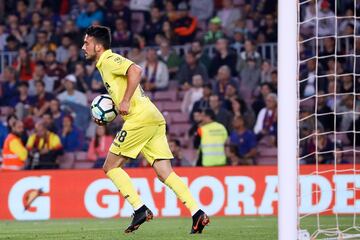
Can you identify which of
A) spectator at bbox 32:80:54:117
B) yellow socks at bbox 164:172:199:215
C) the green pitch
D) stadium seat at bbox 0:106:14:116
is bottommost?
the green pitch

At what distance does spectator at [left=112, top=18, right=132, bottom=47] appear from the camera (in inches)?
805

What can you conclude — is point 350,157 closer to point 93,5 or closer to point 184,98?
point 184,98

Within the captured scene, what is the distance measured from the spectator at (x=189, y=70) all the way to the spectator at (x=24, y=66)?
314cm

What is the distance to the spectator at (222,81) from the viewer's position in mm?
18531

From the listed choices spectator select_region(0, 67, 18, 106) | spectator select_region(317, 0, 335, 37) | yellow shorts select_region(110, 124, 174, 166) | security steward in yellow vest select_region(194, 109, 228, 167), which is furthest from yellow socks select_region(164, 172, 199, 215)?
spectator select_region(0, 67, 18, 106)

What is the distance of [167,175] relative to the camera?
32.5 feet

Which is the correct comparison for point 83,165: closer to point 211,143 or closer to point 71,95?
point 71,95

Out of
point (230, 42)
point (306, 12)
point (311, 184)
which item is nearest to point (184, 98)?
point (230, 42)

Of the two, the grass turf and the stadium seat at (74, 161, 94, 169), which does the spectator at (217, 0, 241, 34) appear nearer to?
the stadium seat at (74, 161, 94, 169)

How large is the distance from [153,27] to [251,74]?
104 inches

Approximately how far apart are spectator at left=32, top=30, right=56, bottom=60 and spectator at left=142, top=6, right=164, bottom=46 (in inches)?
77.5

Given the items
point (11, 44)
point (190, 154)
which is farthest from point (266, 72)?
point (11, 44)

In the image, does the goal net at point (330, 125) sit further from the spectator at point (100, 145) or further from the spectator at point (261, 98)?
the spectator at point (100, 145)

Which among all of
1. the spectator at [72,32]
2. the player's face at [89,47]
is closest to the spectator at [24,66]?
the spectator at [72,32]
